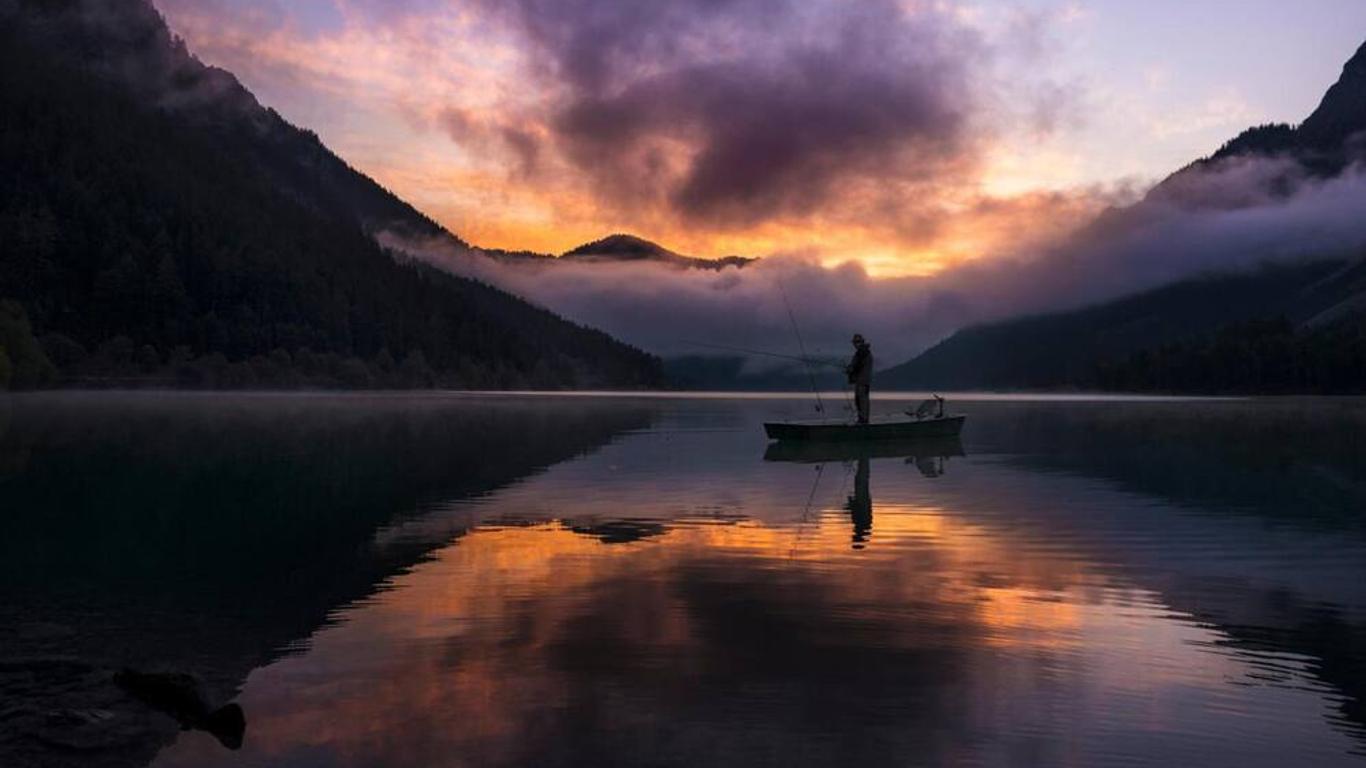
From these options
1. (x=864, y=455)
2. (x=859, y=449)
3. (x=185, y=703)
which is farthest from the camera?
(x=859, y=449)

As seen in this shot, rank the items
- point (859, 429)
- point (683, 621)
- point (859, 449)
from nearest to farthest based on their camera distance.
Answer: point (683, 621), point (859, 449), point (859, 429)

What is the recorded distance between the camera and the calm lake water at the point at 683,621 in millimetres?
10219

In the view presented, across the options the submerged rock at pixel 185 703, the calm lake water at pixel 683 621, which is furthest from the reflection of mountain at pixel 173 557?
the submerged rock at pixel 185 703

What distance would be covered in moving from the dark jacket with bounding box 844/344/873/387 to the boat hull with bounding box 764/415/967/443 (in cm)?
242

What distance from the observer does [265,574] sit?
18.5 m

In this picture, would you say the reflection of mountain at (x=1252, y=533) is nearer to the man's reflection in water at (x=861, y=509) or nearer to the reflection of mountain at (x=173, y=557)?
the man's reflection in water at (x=861, y=509)

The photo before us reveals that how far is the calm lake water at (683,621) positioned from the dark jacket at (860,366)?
1788 centimetres

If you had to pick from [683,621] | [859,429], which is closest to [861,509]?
[683,621]

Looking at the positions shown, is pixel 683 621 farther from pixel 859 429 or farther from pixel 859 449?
pixel 859 429

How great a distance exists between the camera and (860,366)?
5256cm

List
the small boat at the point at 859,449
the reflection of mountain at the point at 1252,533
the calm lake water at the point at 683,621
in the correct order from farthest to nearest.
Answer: the small boat at the point at 859,449 → the reflection of mountain at the point at 1252,533 → the calm lake water at the point at 683,621

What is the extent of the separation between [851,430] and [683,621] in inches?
1546

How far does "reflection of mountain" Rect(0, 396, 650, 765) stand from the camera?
1135 cm

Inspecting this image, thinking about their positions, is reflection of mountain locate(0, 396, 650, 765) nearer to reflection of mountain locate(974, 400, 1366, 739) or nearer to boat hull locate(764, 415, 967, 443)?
boat hull locate(764, 415, 967, 443)
